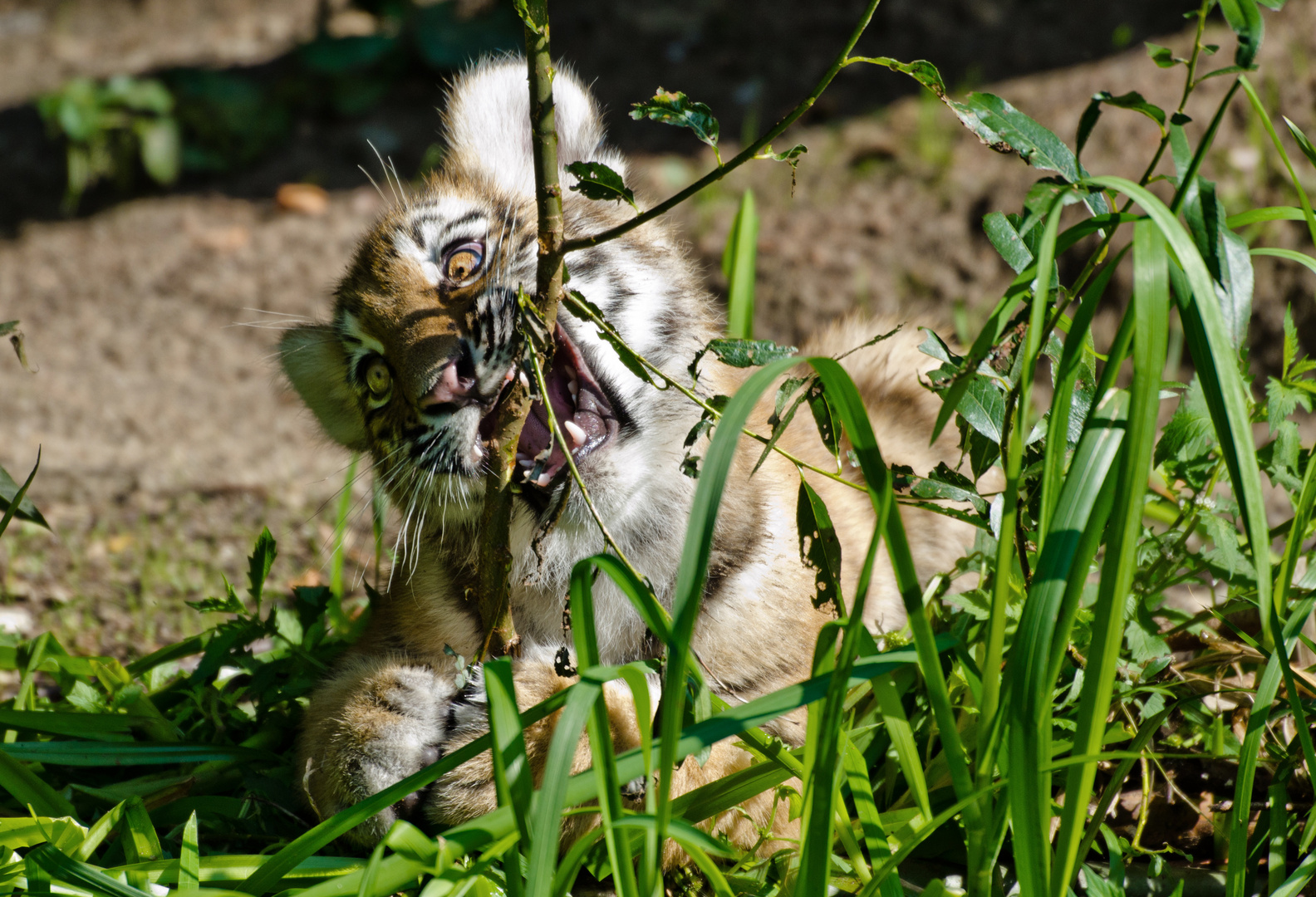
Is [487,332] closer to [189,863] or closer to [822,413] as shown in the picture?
[822,413]

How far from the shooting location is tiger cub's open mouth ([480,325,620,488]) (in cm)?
211

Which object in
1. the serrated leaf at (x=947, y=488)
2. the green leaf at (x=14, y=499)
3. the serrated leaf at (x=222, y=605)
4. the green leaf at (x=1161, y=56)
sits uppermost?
the green leaf at (x=1161, y=56)

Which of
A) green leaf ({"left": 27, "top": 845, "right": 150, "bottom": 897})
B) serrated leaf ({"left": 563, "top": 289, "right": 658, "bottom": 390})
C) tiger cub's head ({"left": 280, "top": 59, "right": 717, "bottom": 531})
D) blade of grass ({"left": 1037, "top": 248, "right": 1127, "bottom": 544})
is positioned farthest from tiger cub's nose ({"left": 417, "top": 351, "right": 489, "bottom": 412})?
blade of grass ({"left": 1037, "top": 248, "right": 1127, "bottom": 544})

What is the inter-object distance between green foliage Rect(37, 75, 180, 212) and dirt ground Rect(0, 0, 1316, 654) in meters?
0.23

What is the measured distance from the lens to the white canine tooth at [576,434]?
2119mm

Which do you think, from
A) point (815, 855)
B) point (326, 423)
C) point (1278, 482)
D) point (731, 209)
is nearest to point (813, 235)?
point (731, 209)

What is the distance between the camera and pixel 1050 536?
1.40 m

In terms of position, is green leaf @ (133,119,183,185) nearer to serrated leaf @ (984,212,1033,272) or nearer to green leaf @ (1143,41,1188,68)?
serrated leaf @ (984,212,1033,272)

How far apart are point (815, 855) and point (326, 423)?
6.23ft

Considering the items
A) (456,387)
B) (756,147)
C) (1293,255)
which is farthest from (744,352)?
(1293,255)

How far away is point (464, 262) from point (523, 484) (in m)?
0.59

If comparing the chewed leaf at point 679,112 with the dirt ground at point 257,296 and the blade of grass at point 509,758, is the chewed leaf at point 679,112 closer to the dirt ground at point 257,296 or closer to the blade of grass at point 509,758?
the blade of grass at point 509,758

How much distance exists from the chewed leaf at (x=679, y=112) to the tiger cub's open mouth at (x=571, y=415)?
0.60m

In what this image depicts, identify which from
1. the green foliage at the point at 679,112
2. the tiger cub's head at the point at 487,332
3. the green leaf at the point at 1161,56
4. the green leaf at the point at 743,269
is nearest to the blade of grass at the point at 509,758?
the tiger cub's head at the point at 487,332
